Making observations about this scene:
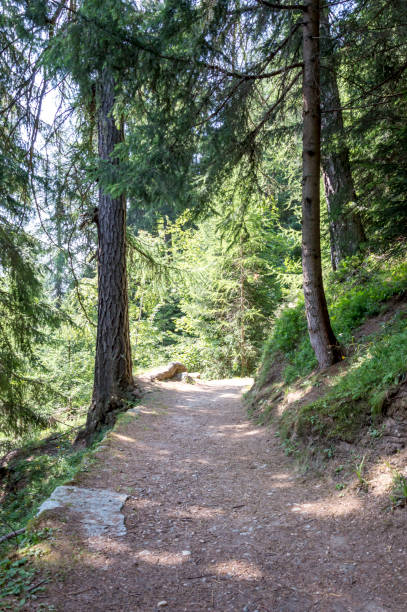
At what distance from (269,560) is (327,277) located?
6936mm

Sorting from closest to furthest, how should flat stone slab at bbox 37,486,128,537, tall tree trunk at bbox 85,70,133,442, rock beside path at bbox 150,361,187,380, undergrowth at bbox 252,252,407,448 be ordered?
flat stone slab at bbox 37,486,128,537
undergrowth at bbox 252,252,407,448
tall tree trunk at bbox 85,70,133,442
rock beside path at bbox 150,361,187,380

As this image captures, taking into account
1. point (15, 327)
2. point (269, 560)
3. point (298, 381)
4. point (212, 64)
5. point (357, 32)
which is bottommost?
point (269, 560)

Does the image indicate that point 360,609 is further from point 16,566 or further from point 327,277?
point 327,277

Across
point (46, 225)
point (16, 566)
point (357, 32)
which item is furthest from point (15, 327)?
point (357, 32)

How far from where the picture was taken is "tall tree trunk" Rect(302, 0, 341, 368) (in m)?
5.06

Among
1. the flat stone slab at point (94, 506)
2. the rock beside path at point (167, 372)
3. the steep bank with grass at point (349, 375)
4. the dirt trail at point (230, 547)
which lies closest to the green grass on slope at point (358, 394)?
the steep bank with grass at point (349, 375)

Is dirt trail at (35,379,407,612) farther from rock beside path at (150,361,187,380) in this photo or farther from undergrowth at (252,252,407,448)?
rock beside path at (150,361,187,380)

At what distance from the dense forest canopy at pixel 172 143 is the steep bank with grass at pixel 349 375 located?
338 millimetres

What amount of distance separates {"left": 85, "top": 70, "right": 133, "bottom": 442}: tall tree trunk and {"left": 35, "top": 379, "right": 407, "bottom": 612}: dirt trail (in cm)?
320

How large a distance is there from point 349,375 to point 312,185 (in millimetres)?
2624

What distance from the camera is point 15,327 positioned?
23.9 feet

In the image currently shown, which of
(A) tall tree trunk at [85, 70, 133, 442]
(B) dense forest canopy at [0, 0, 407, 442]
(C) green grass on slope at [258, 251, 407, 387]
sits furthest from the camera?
(A) tall tree trunk at [85, 70, 133, 442]

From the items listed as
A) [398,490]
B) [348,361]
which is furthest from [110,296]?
[398,490]

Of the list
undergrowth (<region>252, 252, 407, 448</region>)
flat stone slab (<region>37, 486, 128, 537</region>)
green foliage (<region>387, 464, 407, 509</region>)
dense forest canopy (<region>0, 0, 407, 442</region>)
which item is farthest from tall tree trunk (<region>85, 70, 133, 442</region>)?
green foliage (<region>387, 464, 407, 509</region>)
